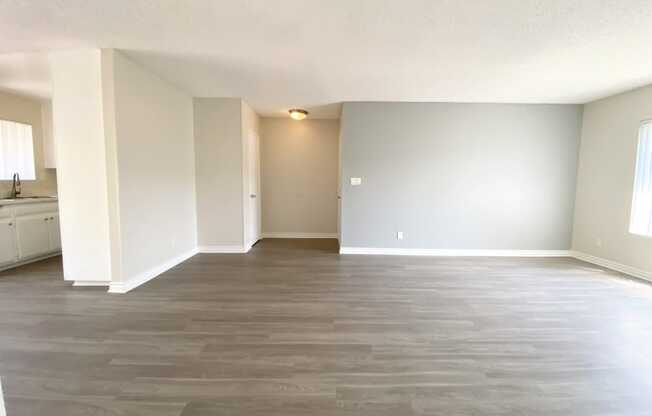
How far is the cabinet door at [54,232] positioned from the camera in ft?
14.4

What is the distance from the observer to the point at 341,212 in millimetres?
4926

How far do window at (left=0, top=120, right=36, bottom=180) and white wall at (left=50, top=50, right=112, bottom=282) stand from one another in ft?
8.05

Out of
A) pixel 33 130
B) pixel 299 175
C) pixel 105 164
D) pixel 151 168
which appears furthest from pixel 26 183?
pixel 299 175

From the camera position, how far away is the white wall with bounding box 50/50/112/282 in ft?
9.64

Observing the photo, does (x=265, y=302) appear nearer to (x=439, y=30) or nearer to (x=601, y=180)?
(x=439, y=30)

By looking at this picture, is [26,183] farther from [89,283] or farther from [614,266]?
[614,266]

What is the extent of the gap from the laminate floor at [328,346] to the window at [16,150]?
6.04 ft

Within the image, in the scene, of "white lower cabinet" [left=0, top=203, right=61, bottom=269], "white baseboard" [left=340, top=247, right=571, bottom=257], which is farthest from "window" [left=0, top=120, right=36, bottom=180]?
"white baseboard" [left=340, top=247, right=571, bottom=257]

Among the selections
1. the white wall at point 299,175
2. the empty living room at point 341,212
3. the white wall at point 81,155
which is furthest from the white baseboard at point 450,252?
the white wall at point 81,155

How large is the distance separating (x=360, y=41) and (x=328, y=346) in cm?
270

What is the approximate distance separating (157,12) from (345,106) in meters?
3.02

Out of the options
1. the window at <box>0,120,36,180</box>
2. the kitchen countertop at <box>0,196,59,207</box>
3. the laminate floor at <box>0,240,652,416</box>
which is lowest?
the laminate floor at <box>0,240,652,416</box>

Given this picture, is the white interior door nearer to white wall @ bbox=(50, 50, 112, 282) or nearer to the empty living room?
the empty living room

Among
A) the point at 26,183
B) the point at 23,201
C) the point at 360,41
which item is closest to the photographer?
the point at 360,41
